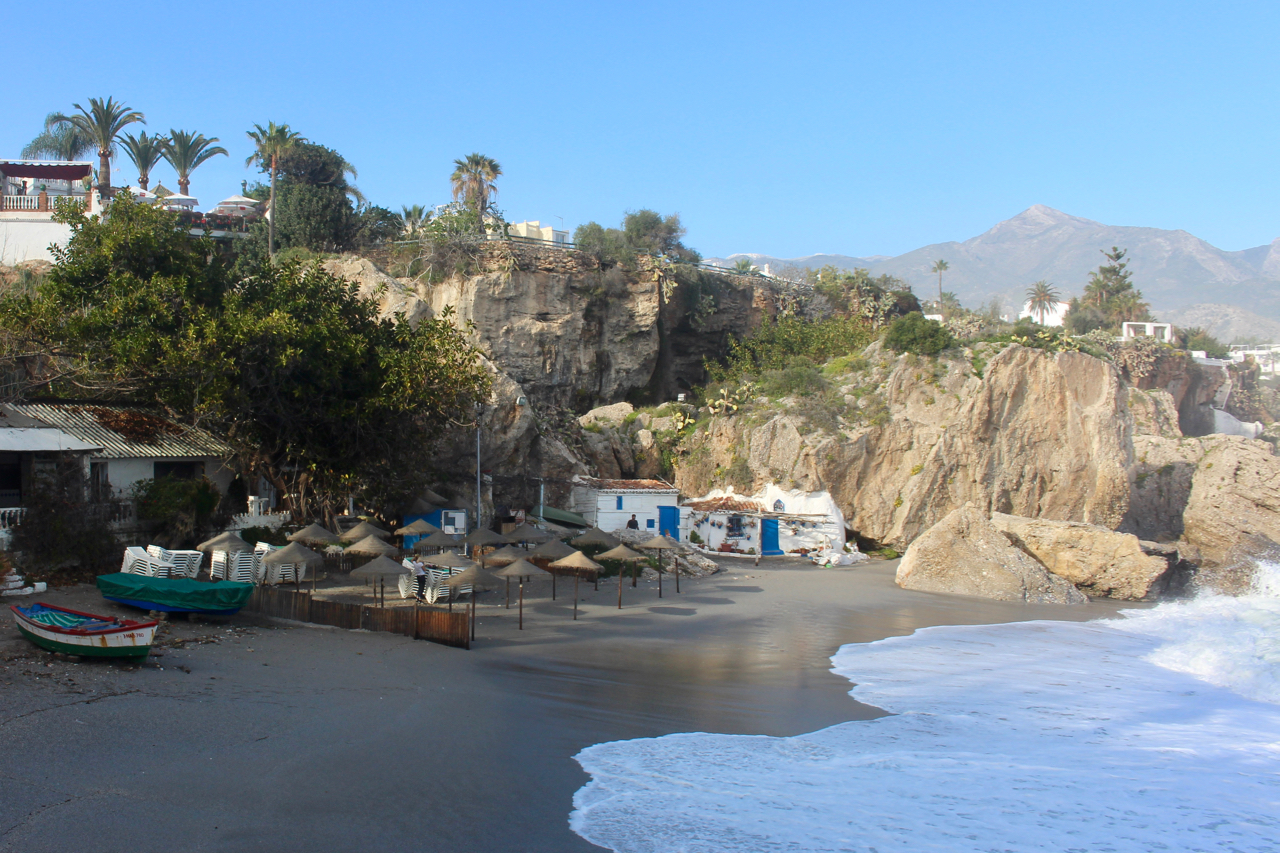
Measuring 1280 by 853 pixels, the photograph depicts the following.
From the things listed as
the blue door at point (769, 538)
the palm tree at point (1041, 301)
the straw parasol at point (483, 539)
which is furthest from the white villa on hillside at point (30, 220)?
the palm tree at point (1041, 301)

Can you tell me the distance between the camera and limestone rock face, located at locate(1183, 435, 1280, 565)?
107ft

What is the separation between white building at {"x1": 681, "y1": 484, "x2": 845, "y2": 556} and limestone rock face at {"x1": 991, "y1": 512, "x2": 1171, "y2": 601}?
21.4 feet

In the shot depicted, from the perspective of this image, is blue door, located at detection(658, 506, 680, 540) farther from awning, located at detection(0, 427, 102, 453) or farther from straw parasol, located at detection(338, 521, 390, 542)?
awning, located at detection(0, 427, 102, 453)

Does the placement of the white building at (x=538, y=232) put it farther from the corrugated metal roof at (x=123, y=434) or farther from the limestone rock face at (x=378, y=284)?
the corrugated metal roof at (x=123, y=434)

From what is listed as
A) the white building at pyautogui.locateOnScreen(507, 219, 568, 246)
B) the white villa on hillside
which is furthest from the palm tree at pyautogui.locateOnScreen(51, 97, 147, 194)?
the white building at pyautogui.locateOnScreen(507, 219, 568, 246)

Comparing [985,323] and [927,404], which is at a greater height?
[985,323]

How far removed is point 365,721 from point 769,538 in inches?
968

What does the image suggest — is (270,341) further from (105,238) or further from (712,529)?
(712,529)

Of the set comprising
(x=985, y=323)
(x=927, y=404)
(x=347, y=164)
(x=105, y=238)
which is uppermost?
(x=347, y=164)

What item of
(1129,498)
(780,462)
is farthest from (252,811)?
(1129,498)

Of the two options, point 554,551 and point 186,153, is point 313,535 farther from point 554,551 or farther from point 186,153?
point 186,153

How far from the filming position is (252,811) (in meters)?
7.89

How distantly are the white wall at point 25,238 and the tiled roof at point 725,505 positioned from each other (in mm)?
31928

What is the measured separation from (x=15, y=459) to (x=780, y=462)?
1059 inches
